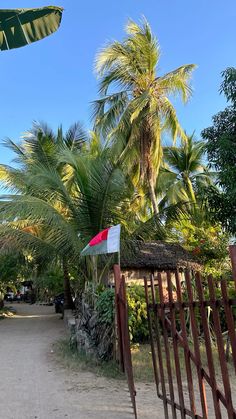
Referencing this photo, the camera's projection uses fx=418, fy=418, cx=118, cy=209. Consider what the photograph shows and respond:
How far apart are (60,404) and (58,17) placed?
18.2ft

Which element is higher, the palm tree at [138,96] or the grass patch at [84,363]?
the palm tree at [138,96]

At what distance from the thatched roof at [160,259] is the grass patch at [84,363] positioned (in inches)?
226

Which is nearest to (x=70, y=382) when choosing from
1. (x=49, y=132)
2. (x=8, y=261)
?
(x=8, y=261)

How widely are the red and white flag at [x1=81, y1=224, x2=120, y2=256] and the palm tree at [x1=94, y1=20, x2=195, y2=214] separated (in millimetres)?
10998

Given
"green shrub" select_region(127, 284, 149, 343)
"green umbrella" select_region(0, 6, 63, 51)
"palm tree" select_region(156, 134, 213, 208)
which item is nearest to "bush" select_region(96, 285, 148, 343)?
"green shrub" select_region(127, 284, 149, 343)

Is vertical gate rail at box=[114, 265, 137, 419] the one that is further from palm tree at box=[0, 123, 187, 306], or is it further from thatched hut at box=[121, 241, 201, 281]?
thatched hut at box=[121, 241, 201, 281]

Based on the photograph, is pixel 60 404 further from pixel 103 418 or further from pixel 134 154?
pixel 134 154

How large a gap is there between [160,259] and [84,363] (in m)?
8.24

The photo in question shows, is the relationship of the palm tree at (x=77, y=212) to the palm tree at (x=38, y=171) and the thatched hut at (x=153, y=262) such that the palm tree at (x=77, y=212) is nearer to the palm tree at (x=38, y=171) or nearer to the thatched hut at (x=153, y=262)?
the palm tree at (x=38, y=171)

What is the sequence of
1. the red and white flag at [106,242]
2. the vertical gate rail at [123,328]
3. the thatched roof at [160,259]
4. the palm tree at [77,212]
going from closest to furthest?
1. the vertical gate rail at [123,328]
2. the red and white flag at [106,242]
3. the palm tree at [77,212]
4. the thatched roof at [160,259]

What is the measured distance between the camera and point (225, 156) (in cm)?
1012

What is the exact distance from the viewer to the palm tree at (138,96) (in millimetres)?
19594

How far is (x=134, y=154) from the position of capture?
65.0ft

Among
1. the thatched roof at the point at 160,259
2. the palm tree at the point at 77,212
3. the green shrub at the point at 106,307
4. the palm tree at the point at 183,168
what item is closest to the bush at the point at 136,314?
the green shrub at the point at 106,307
